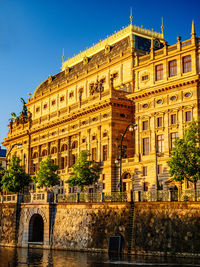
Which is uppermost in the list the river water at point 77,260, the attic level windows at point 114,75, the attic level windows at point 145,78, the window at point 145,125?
the attic level windows at point 114,75

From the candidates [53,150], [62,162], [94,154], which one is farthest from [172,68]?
[53,150]

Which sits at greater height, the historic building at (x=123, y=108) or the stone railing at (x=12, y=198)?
the historic building at (x=123, y=108)

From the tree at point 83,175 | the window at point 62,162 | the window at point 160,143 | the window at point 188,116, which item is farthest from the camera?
the window at point 62,162

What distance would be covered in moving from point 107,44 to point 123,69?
10.9 meters

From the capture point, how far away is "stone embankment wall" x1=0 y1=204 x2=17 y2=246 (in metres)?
55.8

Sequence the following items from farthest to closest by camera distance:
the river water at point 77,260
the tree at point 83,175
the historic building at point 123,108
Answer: the tree at point 83,175 < the historic building at point 123,108 < the river water at point 77,260

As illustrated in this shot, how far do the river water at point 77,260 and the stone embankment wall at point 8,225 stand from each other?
28.7ft

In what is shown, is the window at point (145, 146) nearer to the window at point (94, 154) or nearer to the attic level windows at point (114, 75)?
the window at point (94, 154)

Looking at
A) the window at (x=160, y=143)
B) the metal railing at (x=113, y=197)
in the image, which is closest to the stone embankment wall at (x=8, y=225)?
the metal railing at (x=113, y=197)

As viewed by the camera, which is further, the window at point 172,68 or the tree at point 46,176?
the tree at point 46,176

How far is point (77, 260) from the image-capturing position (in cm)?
3966

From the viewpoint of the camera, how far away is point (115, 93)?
234 ft

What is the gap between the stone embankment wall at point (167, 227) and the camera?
3888cm

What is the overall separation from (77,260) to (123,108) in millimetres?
35454
